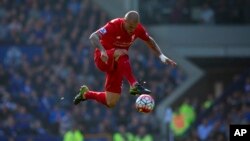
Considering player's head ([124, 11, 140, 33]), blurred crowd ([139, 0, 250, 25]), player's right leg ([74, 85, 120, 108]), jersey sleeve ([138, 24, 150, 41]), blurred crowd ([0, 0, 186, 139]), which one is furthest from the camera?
blurred crowd ([139, 0, 250, 25])

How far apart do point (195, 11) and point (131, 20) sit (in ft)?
55.2

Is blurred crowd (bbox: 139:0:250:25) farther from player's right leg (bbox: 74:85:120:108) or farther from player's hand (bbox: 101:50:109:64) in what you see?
player's hand (bbox: 101:50:109:64)

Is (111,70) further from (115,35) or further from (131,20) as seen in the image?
(131,20)

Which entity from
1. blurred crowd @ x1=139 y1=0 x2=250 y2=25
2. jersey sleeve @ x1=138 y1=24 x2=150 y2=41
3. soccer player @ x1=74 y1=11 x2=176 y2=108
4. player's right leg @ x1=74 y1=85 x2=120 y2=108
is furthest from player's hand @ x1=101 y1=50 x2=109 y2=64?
blurred crowd @ x1=139 y1=0 x2=250 y2=25

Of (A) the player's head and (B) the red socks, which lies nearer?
(A) the player's head

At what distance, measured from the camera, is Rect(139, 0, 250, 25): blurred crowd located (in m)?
32.2

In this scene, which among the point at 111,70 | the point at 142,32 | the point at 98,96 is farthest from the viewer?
the point at 98,96

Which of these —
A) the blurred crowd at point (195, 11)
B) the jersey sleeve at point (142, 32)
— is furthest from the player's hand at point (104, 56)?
the blurred crowd at point (195, 11)

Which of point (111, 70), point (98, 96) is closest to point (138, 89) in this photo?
point (111, 70)

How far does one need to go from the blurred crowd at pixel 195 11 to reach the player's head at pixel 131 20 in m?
15.8

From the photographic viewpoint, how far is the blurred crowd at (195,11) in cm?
3225

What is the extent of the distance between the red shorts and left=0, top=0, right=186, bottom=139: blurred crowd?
8.06 m

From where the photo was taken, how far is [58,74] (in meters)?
28.8

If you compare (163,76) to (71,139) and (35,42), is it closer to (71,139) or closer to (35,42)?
(35,42)
